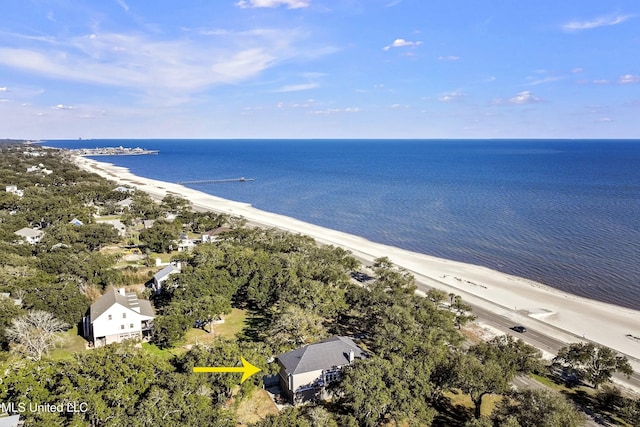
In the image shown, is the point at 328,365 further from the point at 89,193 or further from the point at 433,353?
the point at 89,193

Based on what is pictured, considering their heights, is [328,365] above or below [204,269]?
below

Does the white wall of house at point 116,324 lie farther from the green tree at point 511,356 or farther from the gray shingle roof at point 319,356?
the green tree at point 511,356

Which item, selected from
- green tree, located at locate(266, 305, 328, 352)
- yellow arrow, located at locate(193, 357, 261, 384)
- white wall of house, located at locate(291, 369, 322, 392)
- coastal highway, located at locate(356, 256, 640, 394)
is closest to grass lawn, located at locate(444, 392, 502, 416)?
white wall of house, located at locate(291, 369, 322, 392)

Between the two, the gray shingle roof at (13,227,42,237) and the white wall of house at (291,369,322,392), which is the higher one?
the gray shingle roof at (13,227,42,237)

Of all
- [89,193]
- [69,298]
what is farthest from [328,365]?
[89,193]

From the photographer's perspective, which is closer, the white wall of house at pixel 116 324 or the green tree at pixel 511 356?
the green tree at pixel 511 356

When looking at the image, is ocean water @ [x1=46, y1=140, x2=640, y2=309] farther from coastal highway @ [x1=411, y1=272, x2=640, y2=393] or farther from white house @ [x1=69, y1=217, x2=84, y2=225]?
white house @ [x1=69, y1=217, x2=84, y2=225]

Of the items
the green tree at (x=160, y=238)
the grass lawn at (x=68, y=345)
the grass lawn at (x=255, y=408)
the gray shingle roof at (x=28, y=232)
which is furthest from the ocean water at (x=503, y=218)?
the grass lawn at (x=68, y=345)
